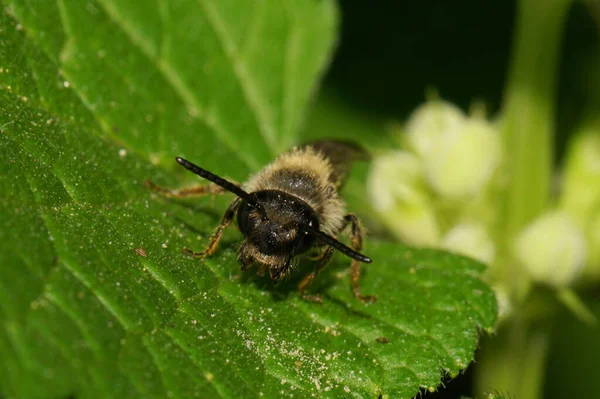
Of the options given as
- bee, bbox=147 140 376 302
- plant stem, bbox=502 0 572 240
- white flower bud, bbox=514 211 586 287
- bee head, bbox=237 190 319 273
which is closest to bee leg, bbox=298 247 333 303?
bee, bbox=147 140 376 302

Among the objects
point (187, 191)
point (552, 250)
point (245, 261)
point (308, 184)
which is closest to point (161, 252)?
point (245, 261)

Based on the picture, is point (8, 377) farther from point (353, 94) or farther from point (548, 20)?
point (353, 94)

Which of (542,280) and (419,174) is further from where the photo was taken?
(419,174)

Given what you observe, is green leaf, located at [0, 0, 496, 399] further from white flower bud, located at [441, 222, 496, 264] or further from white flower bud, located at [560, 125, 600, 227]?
white flower bud, located at [560, 125, 600, 227]

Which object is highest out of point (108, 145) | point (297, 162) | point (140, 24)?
point (140, 24)

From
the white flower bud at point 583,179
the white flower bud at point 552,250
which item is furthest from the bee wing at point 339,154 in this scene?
the white flower bud at point 583,179

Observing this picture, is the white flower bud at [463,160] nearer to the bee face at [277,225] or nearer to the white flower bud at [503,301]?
the white flower bud at [503,301]

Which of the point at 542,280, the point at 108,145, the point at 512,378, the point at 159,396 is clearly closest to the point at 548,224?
the point at 542,280
